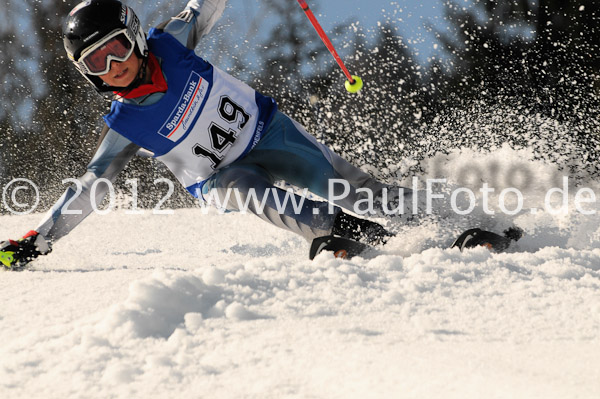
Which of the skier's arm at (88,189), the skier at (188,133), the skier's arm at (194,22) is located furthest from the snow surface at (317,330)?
the skier's arm at (194,22)

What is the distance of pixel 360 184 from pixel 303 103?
1233 centimetres

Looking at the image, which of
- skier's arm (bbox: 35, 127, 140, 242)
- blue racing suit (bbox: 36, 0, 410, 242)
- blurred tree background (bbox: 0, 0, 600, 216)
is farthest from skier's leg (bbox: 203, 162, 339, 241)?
blurred tree background (bbox: 0, 0, 600, 216)

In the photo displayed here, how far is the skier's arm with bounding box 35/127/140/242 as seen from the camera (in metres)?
2.90

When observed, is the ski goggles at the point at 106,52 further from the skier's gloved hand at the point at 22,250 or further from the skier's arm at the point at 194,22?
the skier's gloved hand at the point at 22,250

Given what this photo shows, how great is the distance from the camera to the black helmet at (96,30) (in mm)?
2639

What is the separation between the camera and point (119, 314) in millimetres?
1650

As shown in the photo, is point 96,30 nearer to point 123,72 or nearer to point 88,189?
point 123,72

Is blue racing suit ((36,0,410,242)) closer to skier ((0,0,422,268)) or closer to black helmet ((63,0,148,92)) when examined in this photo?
skier ((0,0,422,268))

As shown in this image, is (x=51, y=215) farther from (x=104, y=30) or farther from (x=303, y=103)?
(x=303, y=103)

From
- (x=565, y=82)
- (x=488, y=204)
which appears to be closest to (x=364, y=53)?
(x=565, y=82)

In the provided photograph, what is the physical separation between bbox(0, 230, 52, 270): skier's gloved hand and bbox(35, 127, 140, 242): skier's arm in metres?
0.04

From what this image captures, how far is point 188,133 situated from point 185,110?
115 mm

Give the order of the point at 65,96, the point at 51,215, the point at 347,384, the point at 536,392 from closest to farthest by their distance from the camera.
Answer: the point at 536,392
the point at 347,384
the point at 51,215
the point at 65,96

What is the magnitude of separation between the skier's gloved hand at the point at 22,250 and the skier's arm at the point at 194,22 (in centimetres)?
121
